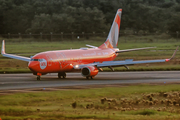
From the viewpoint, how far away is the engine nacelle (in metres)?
37.7

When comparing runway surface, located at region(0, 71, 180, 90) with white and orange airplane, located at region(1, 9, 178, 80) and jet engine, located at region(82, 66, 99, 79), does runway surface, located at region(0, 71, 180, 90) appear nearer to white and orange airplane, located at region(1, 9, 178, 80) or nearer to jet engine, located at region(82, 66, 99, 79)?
jet engine, located at region(82, 66, 99, 79)

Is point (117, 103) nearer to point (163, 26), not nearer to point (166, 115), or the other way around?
point (166, 115)

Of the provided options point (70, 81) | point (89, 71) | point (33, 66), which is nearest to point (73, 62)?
point (89, 71)

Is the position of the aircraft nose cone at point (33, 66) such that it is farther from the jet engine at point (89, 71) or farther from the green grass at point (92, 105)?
the green grass at point (92, 105)

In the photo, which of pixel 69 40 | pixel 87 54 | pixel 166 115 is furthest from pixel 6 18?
pixel 166 115

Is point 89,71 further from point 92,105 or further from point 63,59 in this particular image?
point 92,105

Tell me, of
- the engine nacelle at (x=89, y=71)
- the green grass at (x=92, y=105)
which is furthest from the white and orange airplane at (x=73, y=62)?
the green grass at (x=92, y=105)

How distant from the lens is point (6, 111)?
62.4 feet

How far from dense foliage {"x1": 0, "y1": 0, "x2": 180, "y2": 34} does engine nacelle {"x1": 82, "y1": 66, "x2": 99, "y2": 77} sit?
82.8 m

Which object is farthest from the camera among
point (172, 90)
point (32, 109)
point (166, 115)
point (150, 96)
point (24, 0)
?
point (24, 0)

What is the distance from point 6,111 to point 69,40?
3438 inches

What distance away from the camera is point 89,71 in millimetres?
37656

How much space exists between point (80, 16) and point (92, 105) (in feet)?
348

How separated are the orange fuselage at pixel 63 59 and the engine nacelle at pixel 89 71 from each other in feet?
5.18
